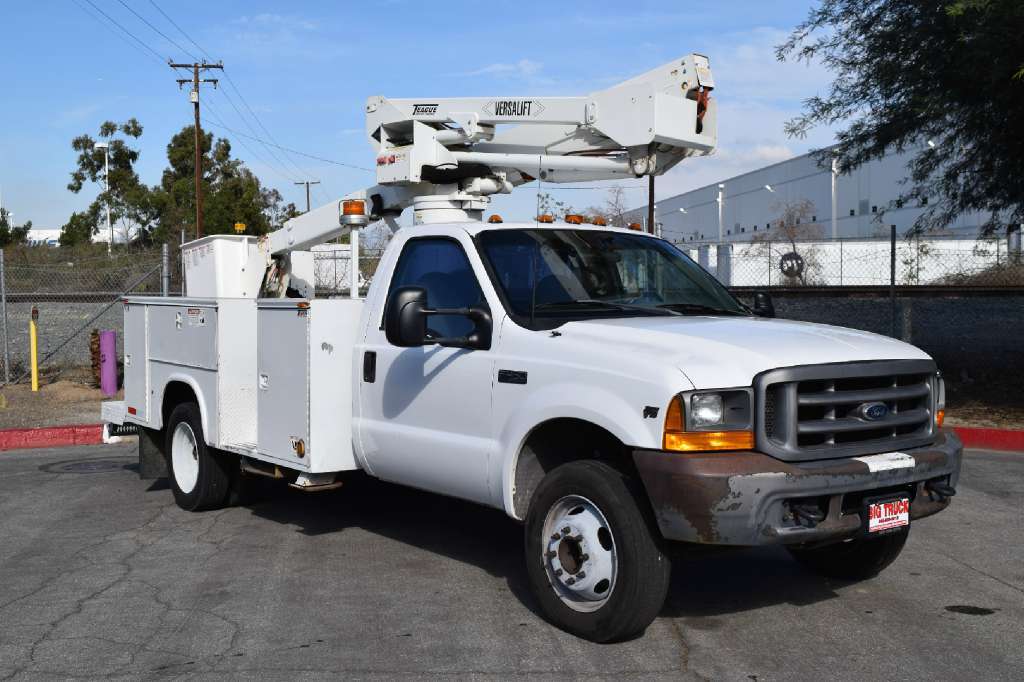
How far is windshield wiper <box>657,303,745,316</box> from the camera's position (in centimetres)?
635

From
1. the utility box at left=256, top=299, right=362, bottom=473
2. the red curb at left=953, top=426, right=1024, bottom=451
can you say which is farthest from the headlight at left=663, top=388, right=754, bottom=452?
the red curb at left=953, top=426, right=1024, bottom=451

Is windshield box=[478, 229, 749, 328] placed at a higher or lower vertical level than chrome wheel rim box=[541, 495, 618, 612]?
higher

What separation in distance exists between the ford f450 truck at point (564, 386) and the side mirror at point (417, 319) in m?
0.01

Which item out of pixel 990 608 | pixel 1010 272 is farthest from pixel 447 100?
pixel 1010 272

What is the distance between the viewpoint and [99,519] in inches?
334

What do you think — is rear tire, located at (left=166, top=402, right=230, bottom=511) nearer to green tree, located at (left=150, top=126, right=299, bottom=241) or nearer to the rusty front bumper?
the rusty front bumper

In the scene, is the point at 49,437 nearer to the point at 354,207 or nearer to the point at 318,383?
the point at 354,207

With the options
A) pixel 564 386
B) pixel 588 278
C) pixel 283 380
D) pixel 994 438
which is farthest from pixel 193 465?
pixel 994 438

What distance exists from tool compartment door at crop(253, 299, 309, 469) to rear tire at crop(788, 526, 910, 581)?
3163 mm

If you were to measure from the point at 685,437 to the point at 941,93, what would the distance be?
934 cm

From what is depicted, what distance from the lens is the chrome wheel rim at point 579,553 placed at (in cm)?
527

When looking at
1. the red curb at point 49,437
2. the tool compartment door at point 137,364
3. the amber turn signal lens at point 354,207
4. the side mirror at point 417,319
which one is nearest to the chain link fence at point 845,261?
the red curb at point 49,437

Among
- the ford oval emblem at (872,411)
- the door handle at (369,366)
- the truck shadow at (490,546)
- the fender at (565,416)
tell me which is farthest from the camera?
the door handle at (369,366)

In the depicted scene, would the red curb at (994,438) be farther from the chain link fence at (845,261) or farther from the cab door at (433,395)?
the chain link fence at (845,261)
